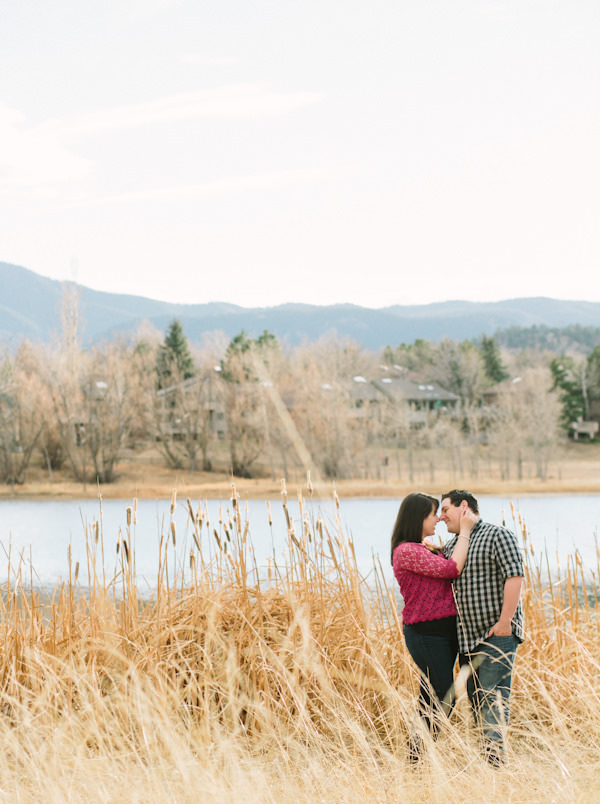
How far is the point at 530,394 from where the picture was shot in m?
52.3

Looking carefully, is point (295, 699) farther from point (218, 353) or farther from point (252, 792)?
point (218, 353)

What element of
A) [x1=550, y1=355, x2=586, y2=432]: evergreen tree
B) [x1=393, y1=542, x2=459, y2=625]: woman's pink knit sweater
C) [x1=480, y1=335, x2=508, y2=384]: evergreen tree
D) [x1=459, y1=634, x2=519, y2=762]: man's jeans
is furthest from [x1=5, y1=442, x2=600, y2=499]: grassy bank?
[x1=393, y1=542, x2=459, y2=625]: woman's pink knit sweater

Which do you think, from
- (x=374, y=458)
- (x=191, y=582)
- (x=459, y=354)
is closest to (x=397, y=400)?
(x=374, y=458)

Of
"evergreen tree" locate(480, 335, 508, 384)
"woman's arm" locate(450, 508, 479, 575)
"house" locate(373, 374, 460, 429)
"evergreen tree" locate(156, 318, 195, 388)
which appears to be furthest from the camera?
"evergreen tree" locate(480, 335, 508, 384)

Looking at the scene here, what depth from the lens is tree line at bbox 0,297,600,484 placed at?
39406 mm

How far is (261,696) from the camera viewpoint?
13.7ft

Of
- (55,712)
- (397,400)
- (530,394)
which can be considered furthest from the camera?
(530,394)

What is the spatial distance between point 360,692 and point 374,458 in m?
37.2

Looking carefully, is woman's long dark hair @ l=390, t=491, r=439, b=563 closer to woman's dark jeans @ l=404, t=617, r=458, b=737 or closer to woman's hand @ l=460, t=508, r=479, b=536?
woman's hand @ l=460, t=508, r=479, b=536

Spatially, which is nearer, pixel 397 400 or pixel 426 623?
pixel 426 623

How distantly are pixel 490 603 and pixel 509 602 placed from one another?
108 mm

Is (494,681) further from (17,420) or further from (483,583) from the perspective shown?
(17,420)

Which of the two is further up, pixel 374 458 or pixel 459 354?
pixel 459 354

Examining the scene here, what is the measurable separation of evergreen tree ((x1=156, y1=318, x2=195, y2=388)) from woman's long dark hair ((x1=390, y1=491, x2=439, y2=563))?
44657 millimetres
